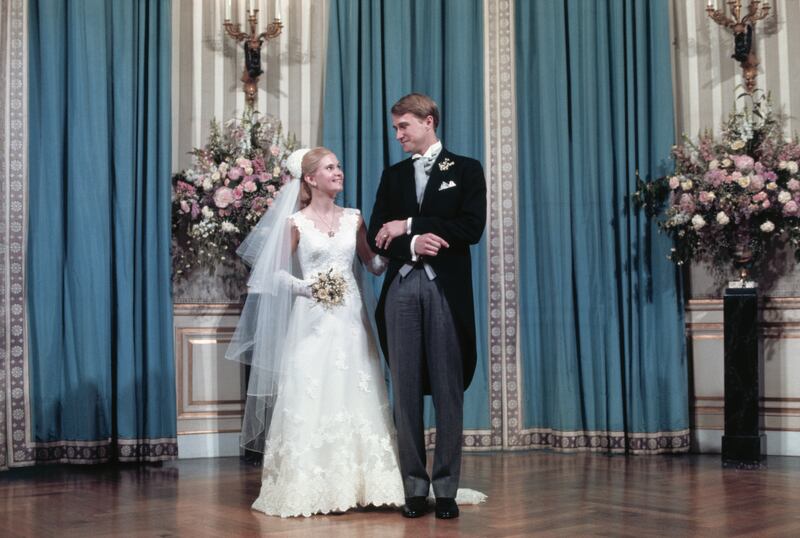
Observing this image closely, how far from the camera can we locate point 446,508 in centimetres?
388

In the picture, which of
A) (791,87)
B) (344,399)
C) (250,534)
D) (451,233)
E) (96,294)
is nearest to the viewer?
(250,534)

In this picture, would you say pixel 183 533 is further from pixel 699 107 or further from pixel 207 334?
pixel 699 107

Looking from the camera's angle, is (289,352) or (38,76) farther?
(38,76)

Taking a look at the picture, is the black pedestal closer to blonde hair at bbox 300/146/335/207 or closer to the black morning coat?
the black morning coat

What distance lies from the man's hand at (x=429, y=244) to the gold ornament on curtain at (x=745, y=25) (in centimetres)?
328

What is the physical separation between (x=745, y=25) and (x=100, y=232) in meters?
4.35

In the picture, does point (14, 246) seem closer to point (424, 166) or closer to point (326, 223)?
point (326, 223)

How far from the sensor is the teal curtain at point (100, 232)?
18.7 feet

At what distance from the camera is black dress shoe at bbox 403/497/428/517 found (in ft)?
12.9

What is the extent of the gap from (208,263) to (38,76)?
1.59 m

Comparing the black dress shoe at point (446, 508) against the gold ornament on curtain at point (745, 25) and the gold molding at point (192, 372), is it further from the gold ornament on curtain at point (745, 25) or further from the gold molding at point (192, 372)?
the gold ornament on curtain at point (745, 25)

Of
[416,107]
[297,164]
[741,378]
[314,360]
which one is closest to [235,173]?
[297,164]

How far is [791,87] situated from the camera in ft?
20.3

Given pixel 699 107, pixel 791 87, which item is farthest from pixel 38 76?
pixel 791 87
